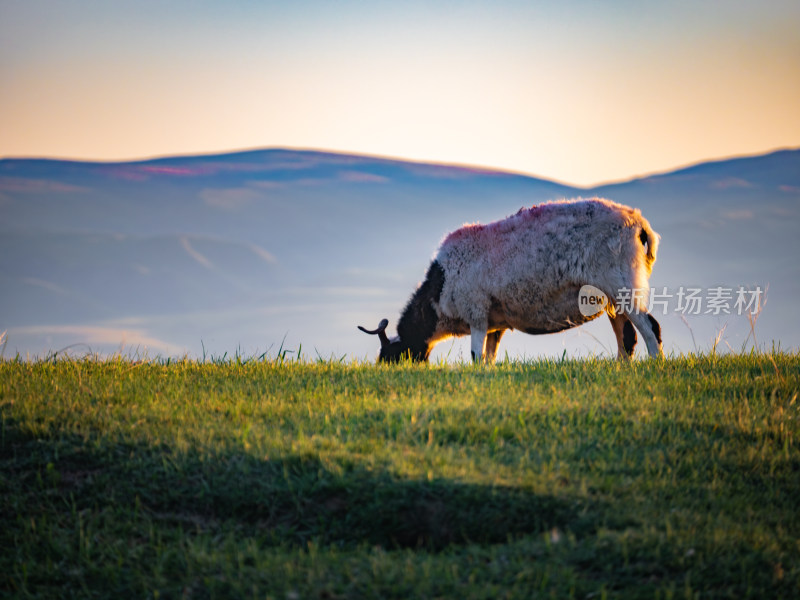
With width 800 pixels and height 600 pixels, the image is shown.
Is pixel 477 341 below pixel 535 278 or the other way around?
below

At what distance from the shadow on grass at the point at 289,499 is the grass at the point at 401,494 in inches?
0.5

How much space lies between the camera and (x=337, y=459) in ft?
17.1

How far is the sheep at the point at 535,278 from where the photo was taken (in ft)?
32.4

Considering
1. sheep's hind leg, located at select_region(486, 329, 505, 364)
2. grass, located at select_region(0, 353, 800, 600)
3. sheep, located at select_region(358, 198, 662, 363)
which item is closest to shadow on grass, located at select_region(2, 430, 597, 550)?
grass, located at select_region(0, 353, 800, 600)

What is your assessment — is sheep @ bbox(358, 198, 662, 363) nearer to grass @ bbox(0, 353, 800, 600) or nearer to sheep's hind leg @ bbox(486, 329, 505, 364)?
sheep's hind leg @ bbox(486, 329, 505, 364)

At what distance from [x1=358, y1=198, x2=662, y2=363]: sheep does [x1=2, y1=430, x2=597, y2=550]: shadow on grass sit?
16.9 feet

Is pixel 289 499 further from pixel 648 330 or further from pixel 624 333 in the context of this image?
pixel 624 333

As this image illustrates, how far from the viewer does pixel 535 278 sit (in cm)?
1038

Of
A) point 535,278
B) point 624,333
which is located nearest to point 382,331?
point 535,278

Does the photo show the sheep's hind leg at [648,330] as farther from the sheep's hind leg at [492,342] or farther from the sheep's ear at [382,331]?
the sheep's ear at [382,331]

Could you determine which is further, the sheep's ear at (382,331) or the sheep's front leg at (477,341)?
the sheep's ear at (382,331)

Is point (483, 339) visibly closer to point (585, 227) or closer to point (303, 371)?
point (585, 227)

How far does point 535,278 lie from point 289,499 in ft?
20.5

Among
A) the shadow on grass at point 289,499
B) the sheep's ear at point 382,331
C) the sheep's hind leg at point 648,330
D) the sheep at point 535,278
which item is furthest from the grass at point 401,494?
the sheep's ear at point 382,331
